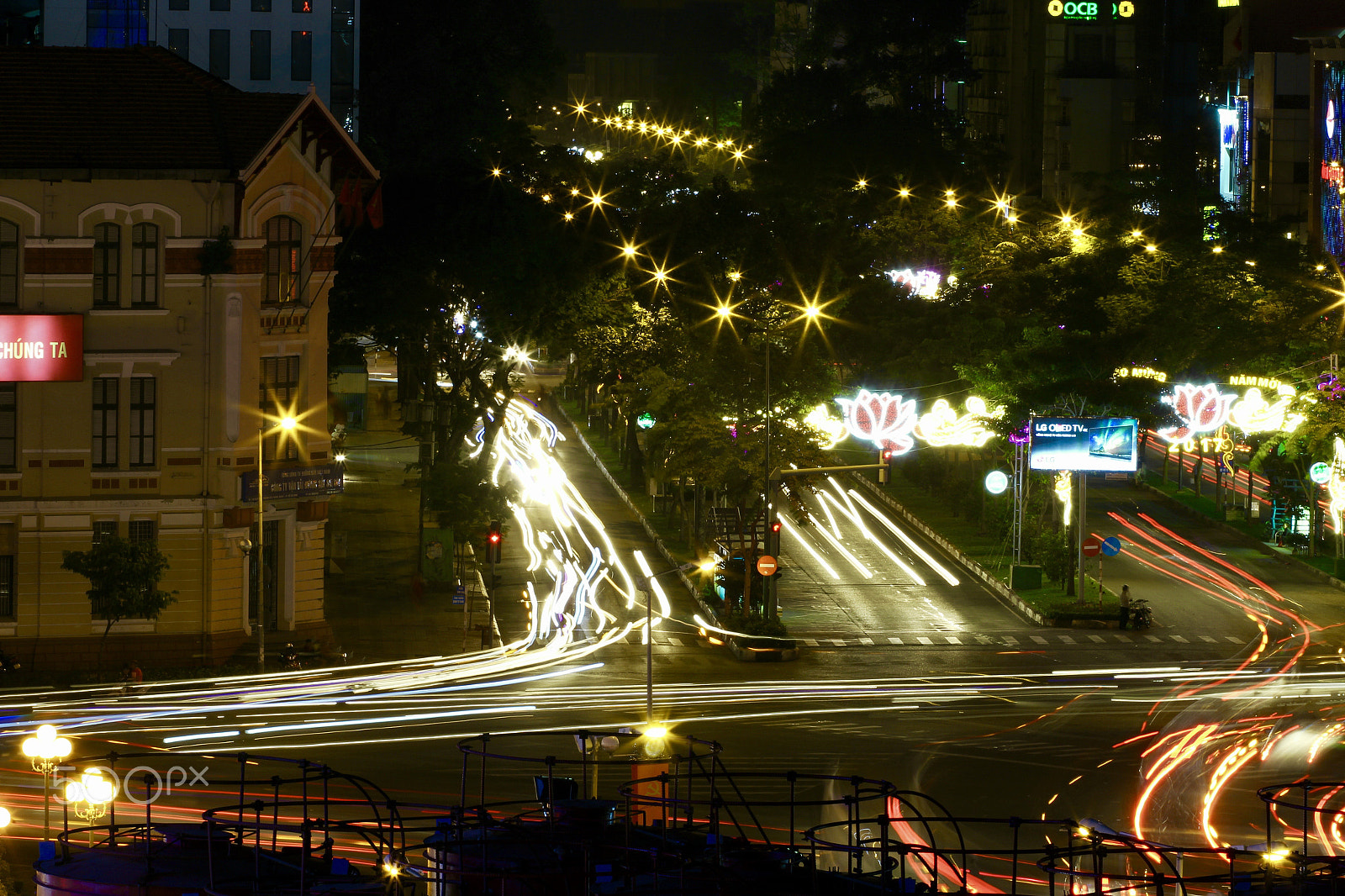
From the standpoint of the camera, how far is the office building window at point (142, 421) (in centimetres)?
5219

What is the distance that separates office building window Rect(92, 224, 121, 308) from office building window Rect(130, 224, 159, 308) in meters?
0.41

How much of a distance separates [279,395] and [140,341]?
4603mm

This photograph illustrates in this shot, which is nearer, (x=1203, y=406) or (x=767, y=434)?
(x=767, y=434)

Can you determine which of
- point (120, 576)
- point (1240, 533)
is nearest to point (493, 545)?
point (120, 576)

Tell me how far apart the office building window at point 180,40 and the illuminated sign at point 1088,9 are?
2340 inches

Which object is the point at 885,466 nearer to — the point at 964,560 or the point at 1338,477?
the point at 964,560

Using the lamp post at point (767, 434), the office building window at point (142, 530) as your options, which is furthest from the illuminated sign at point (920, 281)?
the office building window at point (142, 530)

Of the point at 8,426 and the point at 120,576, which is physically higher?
the point at 8,426

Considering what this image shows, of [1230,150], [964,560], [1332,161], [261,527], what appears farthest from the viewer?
[1230,150]

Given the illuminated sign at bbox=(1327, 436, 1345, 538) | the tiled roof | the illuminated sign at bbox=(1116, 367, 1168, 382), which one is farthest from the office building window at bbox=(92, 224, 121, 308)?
the illuminated sign at bbox=(1327, 436, 1345, 538)

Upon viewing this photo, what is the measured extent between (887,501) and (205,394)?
4074 centimetres

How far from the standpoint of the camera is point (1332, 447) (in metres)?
69.4

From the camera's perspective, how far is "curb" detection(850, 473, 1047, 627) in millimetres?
64750

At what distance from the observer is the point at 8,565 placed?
51.3 m
